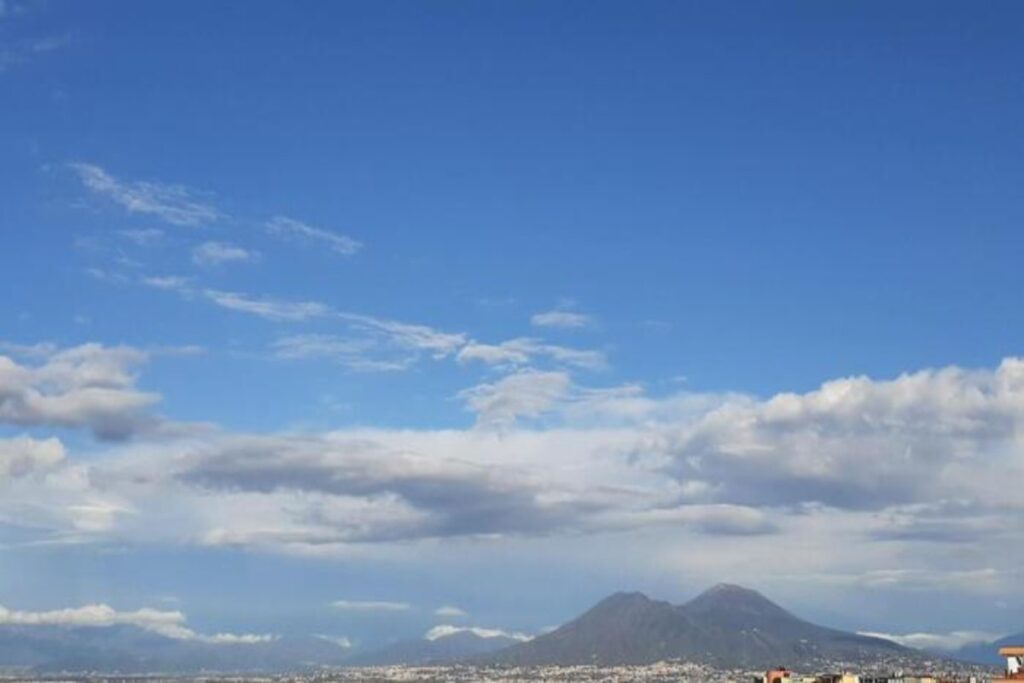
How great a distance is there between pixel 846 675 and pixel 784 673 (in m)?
11.1

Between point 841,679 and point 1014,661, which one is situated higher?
point 1014,661

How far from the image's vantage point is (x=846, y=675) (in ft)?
556

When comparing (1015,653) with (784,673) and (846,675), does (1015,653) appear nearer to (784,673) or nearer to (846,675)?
(846,675)

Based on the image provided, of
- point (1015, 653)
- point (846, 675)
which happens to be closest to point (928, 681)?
point (846, 675)

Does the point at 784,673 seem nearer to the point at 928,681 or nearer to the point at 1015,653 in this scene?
the point at 928,681

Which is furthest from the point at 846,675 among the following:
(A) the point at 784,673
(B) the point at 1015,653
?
(B) the point at 1015,653

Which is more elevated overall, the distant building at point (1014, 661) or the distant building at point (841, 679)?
the distant building at point (1014, 661)

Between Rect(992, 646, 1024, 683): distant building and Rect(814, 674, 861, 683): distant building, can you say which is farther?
Rect(814, 674, 861, 683): distant building

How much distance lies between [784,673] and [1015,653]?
3681 cm

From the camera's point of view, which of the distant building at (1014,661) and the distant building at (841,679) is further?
the distant building at (841,679)

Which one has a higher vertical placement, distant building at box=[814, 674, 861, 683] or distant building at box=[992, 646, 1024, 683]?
distant building at box=[992, 646, 1024, 683]

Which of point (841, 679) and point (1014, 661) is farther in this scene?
point (841, 679)

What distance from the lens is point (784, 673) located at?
17850cm

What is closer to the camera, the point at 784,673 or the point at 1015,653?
the point at 1015,653
